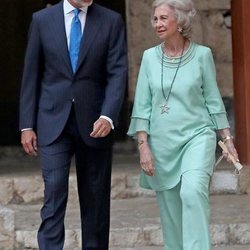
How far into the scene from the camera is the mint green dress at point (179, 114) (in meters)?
5.43

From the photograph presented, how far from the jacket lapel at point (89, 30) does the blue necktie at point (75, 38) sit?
30mm

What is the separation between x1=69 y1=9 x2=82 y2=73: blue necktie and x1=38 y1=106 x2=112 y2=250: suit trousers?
0.30 m

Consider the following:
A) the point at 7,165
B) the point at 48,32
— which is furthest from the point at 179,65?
the point at 7,165

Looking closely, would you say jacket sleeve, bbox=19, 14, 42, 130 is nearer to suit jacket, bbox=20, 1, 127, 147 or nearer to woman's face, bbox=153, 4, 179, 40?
suit jacket, bbox=20, 1, 127, 147

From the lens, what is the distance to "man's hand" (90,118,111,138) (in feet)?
17.7

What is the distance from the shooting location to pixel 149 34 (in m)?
9.82

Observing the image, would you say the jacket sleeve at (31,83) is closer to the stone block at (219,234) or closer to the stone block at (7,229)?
the stone block at (7,229)

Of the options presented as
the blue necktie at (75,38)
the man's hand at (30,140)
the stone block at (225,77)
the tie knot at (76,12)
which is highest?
the tie knot at (76,12)

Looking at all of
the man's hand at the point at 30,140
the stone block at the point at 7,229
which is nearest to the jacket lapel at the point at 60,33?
the man's hand at the point at 30,140

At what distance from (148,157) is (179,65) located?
0.56 m

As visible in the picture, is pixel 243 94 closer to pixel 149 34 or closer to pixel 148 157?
pixel 149 34

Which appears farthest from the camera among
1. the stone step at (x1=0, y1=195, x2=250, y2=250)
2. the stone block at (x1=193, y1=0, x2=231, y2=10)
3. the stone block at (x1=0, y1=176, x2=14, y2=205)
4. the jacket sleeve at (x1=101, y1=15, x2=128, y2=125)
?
the stone block at (x1=193, y1=0, x2=231, y2=10)

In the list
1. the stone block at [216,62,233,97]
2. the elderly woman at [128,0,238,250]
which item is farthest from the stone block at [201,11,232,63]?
the elderly woman at [128,0,238,250]

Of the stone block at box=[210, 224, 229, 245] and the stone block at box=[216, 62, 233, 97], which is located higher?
the stone block at box=[216, 62, 233, 97]
